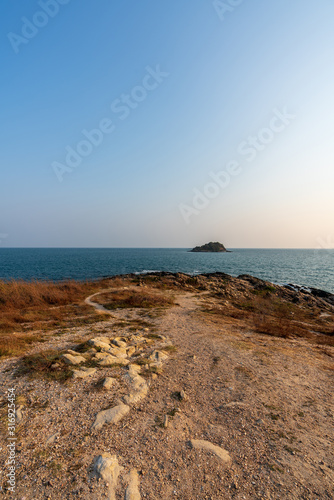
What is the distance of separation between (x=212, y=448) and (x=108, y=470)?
7.72ft

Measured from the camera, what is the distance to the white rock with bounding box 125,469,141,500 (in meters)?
4.19

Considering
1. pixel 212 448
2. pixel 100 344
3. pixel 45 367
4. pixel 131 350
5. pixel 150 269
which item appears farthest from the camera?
pixel 150 269

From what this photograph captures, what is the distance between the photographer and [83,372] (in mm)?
8352

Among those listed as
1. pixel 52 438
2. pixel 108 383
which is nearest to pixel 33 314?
pixel 108 383

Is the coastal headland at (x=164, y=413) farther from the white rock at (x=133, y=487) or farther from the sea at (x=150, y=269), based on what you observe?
the sea at (x=150, y=269)

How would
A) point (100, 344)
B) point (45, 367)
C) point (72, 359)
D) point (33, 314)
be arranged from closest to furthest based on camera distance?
point (45, 367)
point (72, 359)
point (100, 344)
point (33, 314)

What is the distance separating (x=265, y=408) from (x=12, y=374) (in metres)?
8.60

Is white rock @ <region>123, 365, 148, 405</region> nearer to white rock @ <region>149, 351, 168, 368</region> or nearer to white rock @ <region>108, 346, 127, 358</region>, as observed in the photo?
white rock @ <region>149, 351, 168, 368</region>

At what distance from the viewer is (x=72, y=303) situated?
2112cm

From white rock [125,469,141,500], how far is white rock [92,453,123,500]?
25cm

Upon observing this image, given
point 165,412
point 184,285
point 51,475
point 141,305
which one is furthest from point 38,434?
point 184,285

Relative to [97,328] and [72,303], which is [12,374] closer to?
[97,328]

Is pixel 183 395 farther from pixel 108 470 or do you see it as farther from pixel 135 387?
pixel 108 470

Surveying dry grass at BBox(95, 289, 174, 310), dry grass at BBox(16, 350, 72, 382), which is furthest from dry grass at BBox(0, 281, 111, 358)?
dry grass at BBox(95, 289, 174, 310)
